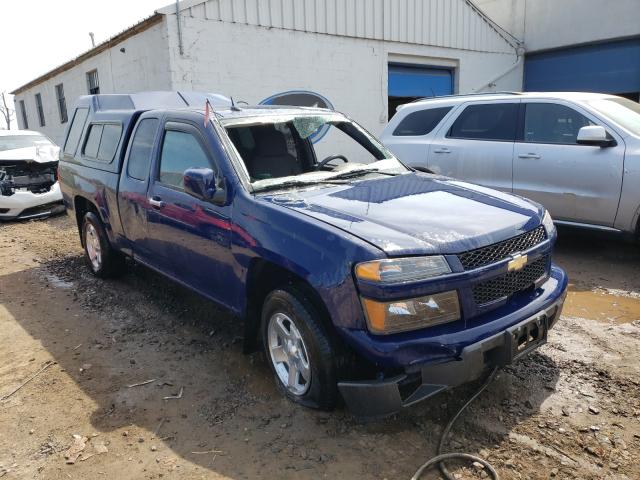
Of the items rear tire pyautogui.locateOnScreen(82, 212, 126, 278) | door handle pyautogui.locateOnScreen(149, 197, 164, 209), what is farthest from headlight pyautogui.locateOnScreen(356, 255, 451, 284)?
rear tire pyautogui.locateOnScreen(82, 212, 126, 278)

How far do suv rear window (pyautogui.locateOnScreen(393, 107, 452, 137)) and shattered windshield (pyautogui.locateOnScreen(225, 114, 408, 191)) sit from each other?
112 inches

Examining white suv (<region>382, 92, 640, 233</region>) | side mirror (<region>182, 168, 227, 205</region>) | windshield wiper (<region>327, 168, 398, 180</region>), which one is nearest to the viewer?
side mirror (<region>182, 168, 227, 205</region>)

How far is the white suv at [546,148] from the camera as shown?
5316mm

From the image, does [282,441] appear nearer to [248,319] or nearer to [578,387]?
[248,319]

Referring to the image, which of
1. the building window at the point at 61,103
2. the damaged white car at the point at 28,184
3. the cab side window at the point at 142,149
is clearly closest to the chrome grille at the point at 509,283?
the cab side window at the point at 142,149

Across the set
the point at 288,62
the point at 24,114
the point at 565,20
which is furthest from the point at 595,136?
the point at 24,114

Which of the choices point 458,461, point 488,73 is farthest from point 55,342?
point 488,73

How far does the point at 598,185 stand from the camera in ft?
17.8

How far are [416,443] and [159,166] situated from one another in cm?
281

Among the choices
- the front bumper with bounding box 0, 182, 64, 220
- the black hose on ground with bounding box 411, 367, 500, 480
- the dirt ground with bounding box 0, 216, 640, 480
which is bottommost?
the dirt ground with bounding box 0, 216, 640, 480

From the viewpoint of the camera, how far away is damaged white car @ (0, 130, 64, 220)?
30.9 feet

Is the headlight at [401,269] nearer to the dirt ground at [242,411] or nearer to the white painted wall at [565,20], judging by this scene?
the dirt ground at [242,411]

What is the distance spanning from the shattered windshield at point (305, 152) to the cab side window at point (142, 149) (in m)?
1.00

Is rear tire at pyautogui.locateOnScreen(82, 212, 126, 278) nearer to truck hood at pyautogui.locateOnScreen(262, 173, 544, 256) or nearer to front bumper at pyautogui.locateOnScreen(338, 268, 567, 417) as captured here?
truck hood at pyautogui.locateOnScreen(262, 173, 544, 256)
